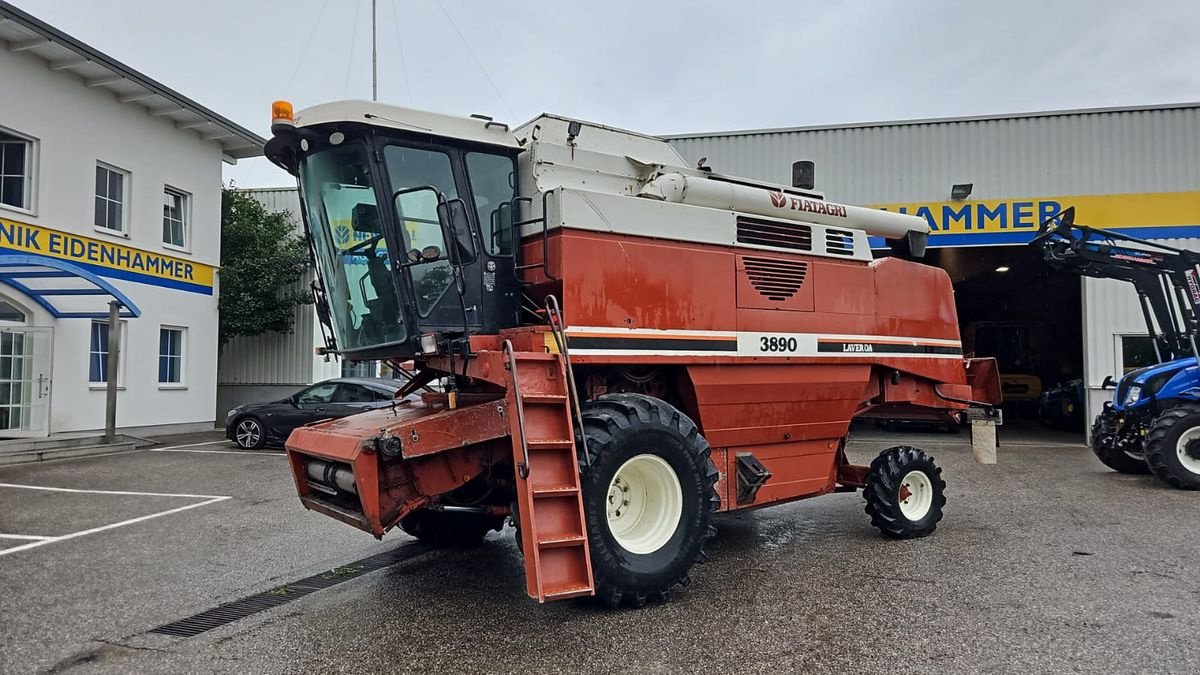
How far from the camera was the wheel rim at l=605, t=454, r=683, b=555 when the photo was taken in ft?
16.3

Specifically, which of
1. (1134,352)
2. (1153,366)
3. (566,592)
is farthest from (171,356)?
(1134,352)

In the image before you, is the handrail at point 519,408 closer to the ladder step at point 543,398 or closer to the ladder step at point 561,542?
the ladder step at point 543,398

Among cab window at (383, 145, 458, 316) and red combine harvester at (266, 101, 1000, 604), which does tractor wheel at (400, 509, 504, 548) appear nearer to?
red combine harvester at (266, 101, 1000, 604)

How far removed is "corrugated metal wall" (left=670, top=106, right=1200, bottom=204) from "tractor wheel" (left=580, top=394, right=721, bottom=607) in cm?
1267

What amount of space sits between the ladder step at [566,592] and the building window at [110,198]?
14.1 m

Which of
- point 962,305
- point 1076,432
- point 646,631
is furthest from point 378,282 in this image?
point 962,305

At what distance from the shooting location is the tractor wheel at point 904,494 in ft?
22.3

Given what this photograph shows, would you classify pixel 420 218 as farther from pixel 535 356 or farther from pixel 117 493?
pixel 117 493

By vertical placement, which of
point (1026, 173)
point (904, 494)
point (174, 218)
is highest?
point (1026, 173)

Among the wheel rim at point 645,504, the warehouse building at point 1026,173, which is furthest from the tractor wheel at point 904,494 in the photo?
the warehouse building at point 1026,173

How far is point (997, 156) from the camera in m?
15.5

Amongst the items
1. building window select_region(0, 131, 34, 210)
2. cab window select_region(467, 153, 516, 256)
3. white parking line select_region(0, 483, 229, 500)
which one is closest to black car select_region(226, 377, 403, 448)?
white parking line select_region(0, 483, 229, 500)

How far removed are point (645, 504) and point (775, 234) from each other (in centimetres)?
259

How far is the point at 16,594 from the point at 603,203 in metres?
4.84
